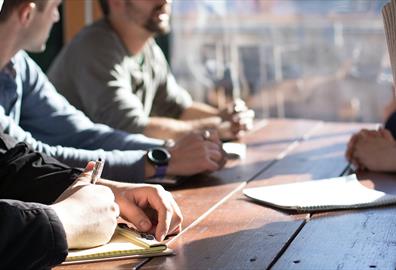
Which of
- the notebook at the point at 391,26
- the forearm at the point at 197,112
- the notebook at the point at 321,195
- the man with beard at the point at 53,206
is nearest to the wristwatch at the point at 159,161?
the notebook at the point at 321,195

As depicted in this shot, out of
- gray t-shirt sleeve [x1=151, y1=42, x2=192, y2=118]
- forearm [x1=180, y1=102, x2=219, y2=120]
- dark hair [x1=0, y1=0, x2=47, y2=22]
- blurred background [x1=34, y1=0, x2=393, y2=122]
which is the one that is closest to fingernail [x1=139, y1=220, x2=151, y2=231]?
dark hair [x1=0, y1=0, x2=47, y2=22]

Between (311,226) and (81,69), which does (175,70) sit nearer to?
(81,69)

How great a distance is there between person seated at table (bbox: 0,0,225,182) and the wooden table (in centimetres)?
8

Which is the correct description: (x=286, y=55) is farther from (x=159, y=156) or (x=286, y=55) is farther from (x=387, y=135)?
(x=159, y=156)

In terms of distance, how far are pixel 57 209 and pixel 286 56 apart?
373 centimetres

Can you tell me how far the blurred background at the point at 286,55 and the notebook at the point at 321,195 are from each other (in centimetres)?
285

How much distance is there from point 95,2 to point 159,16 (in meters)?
1.50

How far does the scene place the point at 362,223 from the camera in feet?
4.87

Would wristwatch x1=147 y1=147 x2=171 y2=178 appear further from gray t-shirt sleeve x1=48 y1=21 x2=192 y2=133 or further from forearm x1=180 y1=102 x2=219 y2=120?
forearm x1=180 y1=102 x2=219 y2=120

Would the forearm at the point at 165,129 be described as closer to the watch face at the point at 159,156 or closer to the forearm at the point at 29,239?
the watch face at the point at 159,156

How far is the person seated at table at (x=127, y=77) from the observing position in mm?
2650

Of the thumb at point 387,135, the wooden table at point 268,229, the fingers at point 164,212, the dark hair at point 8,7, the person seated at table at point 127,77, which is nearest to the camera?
the wooden table at point 268,229

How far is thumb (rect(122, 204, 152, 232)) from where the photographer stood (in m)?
1.44

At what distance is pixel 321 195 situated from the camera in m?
1.71
